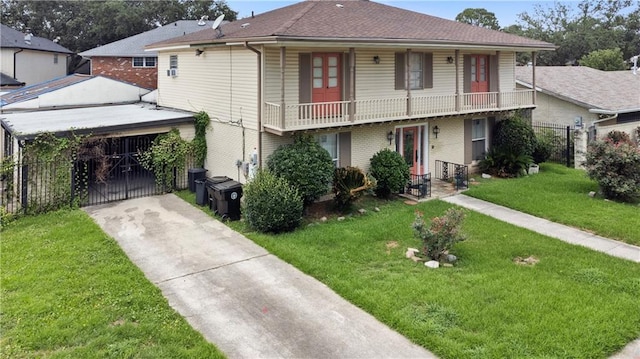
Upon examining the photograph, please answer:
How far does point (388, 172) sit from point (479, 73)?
687cm

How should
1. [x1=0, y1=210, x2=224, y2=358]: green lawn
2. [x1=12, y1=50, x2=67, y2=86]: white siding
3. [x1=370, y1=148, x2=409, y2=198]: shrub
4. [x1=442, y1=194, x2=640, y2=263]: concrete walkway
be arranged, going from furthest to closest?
[x1=12, y1=50, x2=67, y2=86]: white siding → [x1=370, y1=148, x2=409, y2=198]: shrub → [x1=442, y1=194, x2=640, y2=263]: concrete walkway → [x1=0, y1=210, x2=224, y2=358]: green lawn

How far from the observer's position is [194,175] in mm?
15180

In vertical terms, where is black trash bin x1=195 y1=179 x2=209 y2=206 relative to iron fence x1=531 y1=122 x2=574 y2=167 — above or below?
below

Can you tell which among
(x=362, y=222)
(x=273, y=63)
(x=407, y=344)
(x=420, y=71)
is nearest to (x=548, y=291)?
(x=407, y=344)

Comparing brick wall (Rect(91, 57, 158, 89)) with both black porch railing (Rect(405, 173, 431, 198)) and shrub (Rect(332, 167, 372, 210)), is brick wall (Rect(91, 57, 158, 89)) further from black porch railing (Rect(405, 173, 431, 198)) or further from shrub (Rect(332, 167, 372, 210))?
shrub (Rect(332, 167, 372, 210))

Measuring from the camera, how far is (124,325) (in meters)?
7.06

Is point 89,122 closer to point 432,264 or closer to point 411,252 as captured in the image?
point 411,252

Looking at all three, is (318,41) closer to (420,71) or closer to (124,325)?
(420,71)

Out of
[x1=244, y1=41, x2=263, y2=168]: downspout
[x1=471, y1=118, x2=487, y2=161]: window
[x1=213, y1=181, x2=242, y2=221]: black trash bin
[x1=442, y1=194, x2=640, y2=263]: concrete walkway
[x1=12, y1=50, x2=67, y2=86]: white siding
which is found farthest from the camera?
[x1=12, y1=50, x2=67, y2=86]: white siding

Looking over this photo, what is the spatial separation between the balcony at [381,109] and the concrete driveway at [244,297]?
3358 millimetres

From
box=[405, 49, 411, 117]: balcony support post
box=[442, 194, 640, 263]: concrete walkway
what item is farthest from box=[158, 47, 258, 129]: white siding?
box=[442, 194, 640, 263]: concrete walkway

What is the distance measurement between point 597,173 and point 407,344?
36.5 feet

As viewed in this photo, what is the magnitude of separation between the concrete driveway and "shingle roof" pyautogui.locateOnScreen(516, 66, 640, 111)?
18.5m

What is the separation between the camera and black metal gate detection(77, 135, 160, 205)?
14.3 meters
